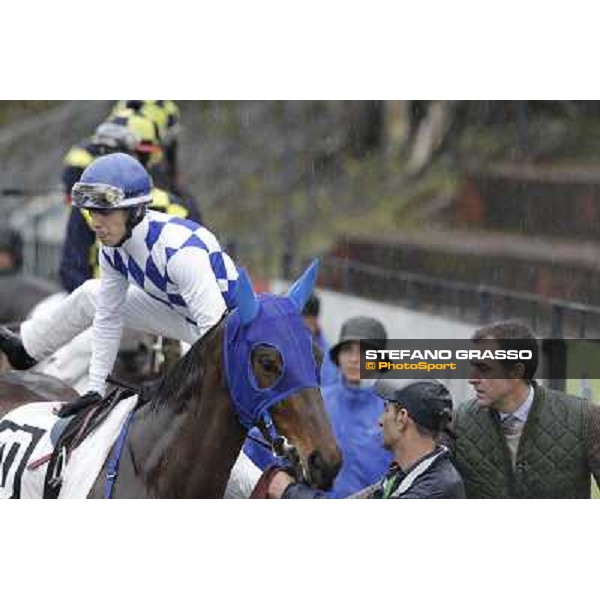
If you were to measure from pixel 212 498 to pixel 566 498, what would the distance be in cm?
127

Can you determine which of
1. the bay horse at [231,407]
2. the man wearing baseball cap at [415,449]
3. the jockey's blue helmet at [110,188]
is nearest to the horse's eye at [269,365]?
the bay horse at [231,407]

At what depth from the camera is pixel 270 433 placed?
5148mm

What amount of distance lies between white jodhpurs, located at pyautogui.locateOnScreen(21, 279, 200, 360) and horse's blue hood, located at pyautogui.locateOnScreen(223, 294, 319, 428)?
1.19 m

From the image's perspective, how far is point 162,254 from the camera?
600cm

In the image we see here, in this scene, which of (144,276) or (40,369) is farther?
(40,369)

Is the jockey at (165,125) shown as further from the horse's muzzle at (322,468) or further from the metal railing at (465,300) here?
the horse's muzzle at (322,468)

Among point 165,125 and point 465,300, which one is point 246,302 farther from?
point 165,125

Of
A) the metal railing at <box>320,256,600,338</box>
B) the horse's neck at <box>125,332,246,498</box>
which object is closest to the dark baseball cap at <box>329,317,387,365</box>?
the metal railing at <box>320,256,600,338</box>

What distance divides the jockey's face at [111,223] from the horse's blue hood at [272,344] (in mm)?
909

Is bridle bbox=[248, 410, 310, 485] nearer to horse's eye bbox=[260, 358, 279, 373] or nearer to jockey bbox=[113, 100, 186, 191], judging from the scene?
horse's eye bbox=[260, 358, 279, 373]

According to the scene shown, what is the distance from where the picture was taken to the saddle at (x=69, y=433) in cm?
567

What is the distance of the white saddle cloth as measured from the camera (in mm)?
5578
